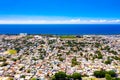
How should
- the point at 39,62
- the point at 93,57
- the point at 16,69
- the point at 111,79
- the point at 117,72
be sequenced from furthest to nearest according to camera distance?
the point at 93,57 → the point at 39,62 → the point at 16,69 → the point at 117,72 → the point at 111,79

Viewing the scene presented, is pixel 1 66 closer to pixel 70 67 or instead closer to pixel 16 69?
pixel 16 69

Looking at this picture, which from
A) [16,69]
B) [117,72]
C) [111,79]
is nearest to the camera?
[111,79]

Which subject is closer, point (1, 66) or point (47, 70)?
point (47, 70)

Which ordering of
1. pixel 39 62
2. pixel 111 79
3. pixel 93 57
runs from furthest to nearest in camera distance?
pixel 93 57
pixel 39 62
pixel 111 79

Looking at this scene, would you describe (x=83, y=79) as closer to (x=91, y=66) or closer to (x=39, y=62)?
(x=91, y=66)

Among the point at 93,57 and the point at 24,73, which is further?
the point at 93,57

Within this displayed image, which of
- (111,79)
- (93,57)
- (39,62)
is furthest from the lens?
(93,57)

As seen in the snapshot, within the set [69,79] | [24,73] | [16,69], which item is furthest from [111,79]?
[16,69]

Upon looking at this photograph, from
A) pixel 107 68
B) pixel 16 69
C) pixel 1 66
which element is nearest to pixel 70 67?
pixel 107 68

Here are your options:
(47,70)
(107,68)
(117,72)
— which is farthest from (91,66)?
(47,70)
